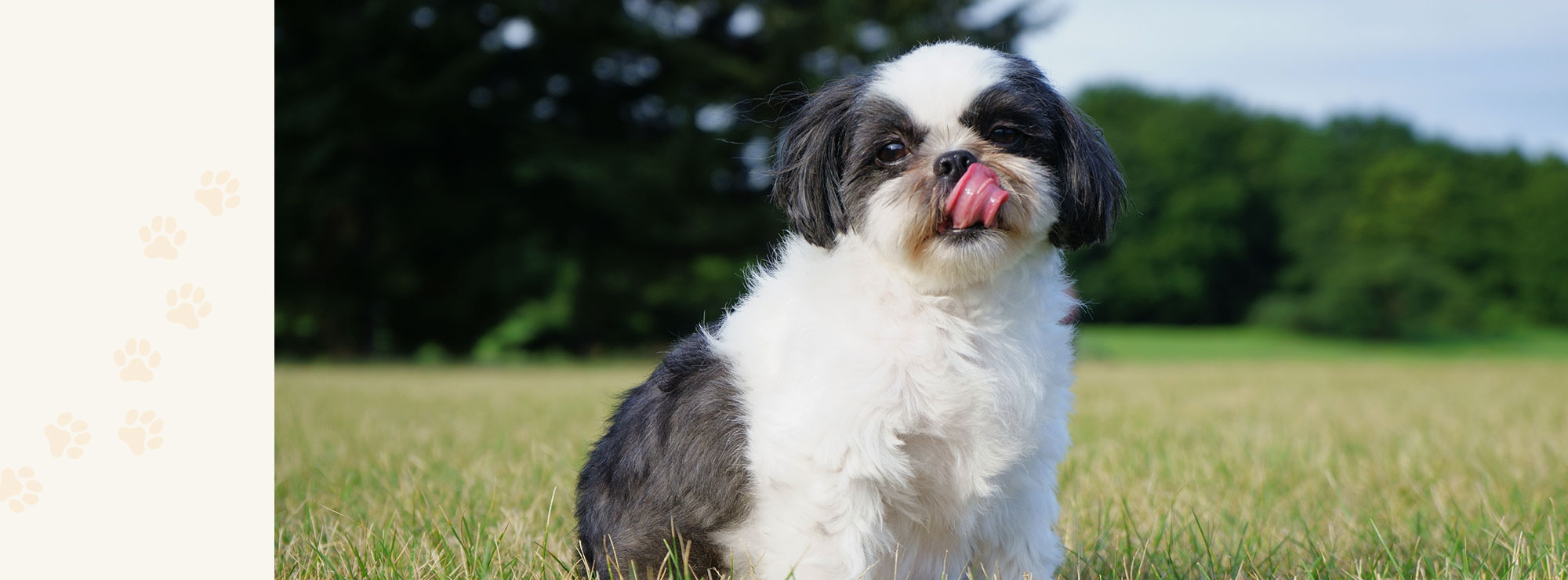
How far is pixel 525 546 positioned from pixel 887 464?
138cm

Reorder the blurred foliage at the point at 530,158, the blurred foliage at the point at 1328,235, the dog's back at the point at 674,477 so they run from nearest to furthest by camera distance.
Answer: the dog's back at the point at 674,477 → the blurred foliage at the point at 530,158 → the blurred foliage at the point at 1328,235

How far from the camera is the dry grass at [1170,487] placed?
2912 millimetres

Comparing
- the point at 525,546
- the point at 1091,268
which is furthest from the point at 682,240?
Answer: the point at 525,546

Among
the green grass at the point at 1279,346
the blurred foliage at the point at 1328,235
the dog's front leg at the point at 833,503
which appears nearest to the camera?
the dog's front leg at the point at 833,503

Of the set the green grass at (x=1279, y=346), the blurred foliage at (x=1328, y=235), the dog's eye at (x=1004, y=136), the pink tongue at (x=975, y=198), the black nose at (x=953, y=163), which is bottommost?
the green grass at (x=1279, y=346)
